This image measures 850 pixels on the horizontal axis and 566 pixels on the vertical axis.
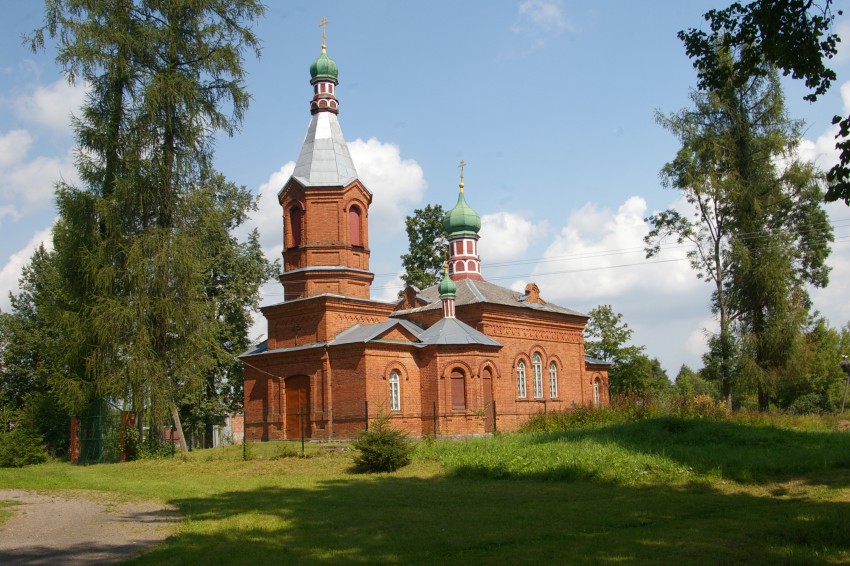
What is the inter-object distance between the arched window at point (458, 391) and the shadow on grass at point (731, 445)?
934 cm

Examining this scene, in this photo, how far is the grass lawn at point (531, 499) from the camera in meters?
7.88

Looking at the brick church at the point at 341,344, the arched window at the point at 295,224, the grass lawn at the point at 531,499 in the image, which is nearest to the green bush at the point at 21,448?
the grass lawn at the point at 531,499

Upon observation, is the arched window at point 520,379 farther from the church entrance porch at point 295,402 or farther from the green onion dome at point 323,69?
the green onion dome at point 323,69

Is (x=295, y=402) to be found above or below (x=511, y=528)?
above

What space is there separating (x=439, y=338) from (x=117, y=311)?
12010 mm

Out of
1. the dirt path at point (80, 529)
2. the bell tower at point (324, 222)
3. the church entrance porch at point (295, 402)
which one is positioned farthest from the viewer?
the bell tower at point (324, 222)

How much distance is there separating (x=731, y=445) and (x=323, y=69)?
20981 millimetres

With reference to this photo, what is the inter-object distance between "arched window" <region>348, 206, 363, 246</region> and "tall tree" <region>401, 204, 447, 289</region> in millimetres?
15948

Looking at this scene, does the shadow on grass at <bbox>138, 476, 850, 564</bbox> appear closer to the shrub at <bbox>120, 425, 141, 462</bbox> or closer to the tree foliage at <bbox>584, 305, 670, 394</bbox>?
the shrub at <bbox>120, 425, 141, 462</bbox>

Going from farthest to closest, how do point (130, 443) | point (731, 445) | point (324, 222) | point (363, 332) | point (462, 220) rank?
1. point (462, 220)
2. point (324, 222)
3. point (363, 332)
4. point (130, 443)
5. point (731, 445)

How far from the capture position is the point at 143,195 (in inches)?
840

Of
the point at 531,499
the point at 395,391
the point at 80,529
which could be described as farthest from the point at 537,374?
the point at 80,529

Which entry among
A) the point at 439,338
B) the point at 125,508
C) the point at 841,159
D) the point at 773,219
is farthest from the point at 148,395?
the point at 773,219

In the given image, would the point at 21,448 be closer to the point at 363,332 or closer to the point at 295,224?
the point at 363,332
